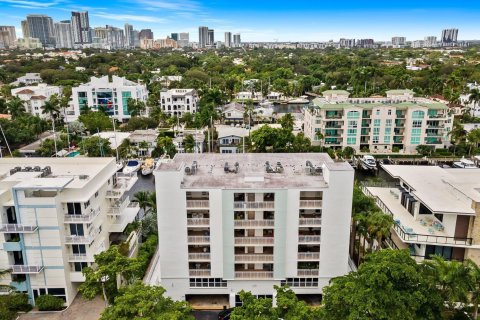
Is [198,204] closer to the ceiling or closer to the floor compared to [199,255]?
closer to the ceiling

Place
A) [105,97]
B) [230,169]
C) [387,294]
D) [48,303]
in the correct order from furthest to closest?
[105,97] → [230,169] → [48,303] → [387,294]

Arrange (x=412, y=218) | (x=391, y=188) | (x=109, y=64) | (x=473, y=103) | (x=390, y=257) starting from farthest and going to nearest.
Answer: (x=109, y=64), (x=473, y=103), (x=391, y=188), (x=412, y=218), (x=390, y=257)

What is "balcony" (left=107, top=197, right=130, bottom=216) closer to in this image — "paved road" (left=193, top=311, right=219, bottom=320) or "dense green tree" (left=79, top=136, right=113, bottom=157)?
"paved road" (left=193, top=311, right=219, bottom=320)

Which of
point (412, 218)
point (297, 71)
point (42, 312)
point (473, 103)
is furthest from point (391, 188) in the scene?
point (297, 71)

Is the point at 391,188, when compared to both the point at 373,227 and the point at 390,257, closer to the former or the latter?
the point at 373,227

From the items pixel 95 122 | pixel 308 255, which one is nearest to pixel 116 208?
pixel 308 255

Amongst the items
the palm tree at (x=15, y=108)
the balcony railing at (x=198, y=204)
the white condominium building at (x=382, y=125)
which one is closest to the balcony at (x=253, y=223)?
the balcony railing at (x=198, y=204)

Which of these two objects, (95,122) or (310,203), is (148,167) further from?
(310,203)
